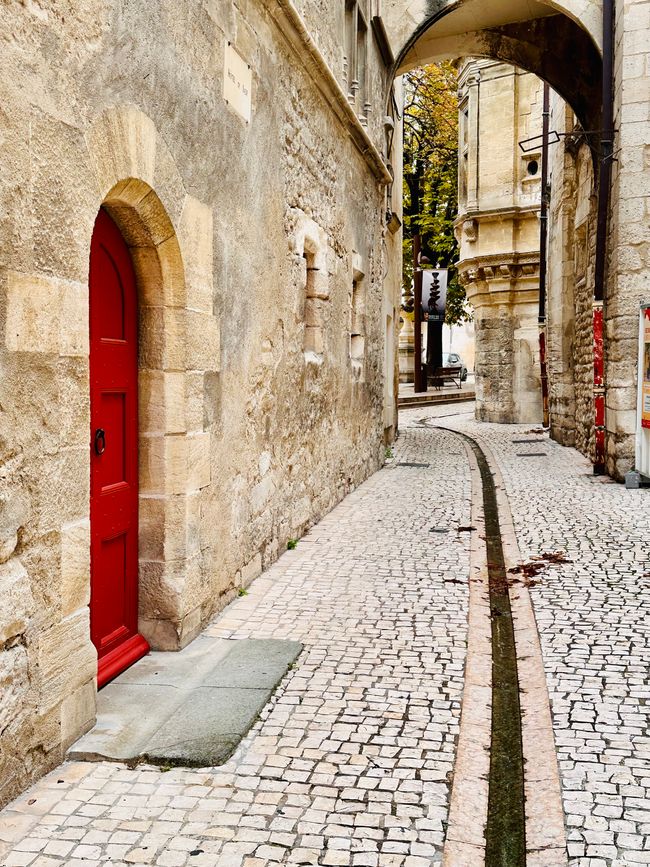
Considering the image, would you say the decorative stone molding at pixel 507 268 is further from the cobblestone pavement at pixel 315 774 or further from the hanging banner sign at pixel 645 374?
the cobblestone pavement at pixel 315 774

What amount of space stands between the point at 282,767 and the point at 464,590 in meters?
2.41

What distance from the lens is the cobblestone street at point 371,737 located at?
227cm

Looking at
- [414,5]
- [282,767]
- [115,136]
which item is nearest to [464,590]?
[282,767]

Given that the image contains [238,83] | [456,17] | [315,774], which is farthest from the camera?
[456,17]

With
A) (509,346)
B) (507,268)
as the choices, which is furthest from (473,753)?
(507,268)

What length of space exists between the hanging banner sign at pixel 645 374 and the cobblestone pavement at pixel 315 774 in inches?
176

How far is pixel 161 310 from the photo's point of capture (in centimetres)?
374

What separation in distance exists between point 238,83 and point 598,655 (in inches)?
138

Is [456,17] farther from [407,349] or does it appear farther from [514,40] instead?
[407,349]

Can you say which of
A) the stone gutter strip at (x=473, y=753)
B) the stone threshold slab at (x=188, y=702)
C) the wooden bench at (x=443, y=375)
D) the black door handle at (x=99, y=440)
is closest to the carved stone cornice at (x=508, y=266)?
the wooden bench at (x=443, y=375)

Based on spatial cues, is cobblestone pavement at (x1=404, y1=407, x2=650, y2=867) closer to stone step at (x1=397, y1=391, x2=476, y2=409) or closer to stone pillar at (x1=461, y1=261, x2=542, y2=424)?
stone pillar at (x1=461, y1=261, x2=542, y2=424)

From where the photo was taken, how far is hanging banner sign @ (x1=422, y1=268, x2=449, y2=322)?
21.3 metres

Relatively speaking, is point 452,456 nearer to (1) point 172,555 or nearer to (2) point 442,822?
(1) point 172,555

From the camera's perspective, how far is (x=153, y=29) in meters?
3.40
